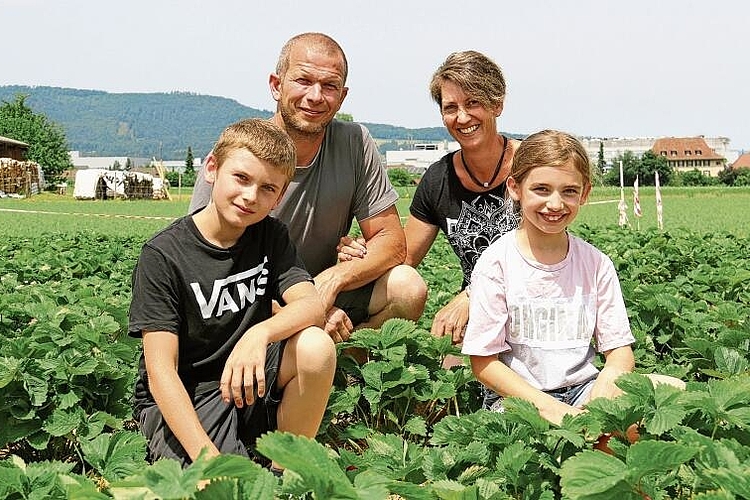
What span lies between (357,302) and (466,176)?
830 mm

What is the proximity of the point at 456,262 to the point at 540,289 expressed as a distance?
7.07m

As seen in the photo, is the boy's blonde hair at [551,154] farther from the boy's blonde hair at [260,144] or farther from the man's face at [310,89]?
the man's face at [310,89]

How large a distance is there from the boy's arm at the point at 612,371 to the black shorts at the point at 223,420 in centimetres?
109

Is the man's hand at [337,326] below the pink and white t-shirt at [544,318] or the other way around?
below

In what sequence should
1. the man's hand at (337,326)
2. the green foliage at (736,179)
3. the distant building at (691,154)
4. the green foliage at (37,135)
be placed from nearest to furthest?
1. the man's hand at (337,326)
2. the green foliage at (736,179)
3. the green foliage at (37,135)
4. the distant building at (691,154)

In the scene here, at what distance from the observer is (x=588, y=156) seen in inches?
129

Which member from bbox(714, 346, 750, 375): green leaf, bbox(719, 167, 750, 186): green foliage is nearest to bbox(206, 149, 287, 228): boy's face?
bbox(714, 346, 750, 375): green leaf

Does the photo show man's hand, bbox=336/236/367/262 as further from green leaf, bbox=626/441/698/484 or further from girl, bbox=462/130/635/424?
green leaf, bbox=626/441/698/484

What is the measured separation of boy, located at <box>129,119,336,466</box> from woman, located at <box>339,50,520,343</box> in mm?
1050

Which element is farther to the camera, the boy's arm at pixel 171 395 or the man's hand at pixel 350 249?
the man's hand at pixel 350 249

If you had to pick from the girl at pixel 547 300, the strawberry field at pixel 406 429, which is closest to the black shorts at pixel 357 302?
the strawberry field at pixel 406 429

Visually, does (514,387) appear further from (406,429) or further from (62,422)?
(62,422)

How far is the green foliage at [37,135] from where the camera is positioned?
260 ft

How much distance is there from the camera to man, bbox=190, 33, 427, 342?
4082mm
